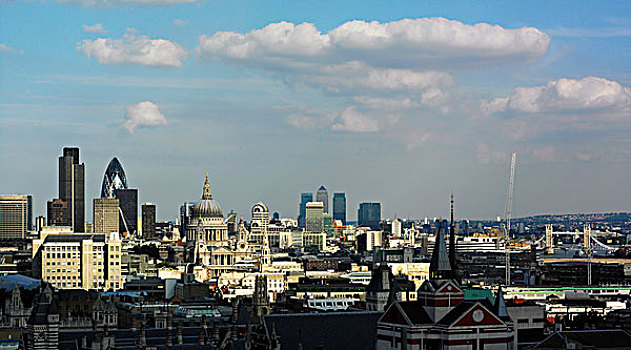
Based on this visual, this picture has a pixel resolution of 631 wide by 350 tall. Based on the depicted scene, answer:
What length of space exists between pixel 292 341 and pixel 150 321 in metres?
46.8

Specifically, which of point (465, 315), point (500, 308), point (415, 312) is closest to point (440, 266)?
point (415, 312)

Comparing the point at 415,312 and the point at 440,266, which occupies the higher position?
the point at 440,266

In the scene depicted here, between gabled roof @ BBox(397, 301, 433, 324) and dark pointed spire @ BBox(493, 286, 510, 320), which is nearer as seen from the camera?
gabled roof @ BBox(397, 301, 433, 324)

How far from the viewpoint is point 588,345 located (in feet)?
356

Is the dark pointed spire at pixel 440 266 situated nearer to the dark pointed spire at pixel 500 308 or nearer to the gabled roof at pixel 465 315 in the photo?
the gabled roof at pixel 465 315

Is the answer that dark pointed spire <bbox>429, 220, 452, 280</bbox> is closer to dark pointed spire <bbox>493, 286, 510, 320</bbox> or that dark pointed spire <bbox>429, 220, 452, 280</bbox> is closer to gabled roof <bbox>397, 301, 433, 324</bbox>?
gabled roof <bbox>397, 301, 433, 324</bbox>

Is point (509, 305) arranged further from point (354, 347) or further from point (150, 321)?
point (150, 321)

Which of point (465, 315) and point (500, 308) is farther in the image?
point (500, 308)

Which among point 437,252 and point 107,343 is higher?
point 437,252

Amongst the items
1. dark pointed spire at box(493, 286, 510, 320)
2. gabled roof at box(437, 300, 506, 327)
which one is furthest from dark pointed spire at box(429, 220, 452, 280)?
dark pointed spire at box(493, 286, 510, 320)

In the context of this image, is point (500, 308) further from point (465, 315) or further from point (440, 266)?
point (465, 315)

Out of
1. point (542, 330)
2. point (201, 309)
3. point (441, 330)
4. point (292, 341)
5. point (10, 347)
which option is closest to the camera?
point (441, 330)

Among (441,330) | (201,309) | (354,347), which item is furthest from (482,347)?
(201,309)

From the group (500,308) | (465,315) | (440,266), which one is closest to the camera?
(465,315)
